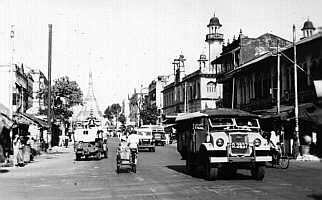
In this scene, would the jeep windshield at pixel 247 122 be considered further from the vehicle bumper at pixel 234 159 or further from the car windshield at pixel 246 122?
the vehicle bumper at pixel 234 159

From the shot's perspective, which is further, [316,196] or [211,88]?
[211,88]

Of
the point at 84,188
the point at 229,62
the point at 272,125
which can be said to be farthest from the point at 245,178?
the point at 229,62

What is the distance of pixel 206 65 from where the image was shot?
96375mm

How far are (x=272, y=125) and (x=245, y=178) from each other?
21331 mm

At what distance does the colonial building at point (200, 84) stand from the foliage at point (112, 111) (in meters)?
82.9

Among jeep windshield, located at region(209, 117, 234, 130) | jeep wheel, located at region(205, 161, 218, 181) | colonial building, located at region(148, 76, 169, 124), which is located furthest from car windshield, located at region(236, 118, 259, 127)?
colonial building, located at region(148, 76, 169, 124)

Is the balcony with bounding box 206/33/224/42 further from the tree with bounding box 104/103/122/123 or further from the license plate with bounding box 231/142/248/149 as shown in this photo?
the tree with bounding box 104/103/122/123

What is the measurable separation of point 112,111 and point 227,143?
178493mm

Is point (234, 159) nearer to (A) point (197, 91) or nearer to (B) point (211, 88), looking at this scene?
(B) point (211, 88)

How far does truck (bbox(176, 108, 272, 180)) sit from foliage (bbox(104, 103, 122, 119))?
171m

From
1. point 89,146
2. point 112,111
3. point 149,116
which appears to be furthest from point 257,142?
point 112,111

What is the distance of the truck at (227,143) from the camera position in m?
17.7

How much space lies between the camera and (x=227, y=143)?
1775 cm

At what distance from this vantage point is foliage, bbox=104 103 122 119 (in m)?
190
